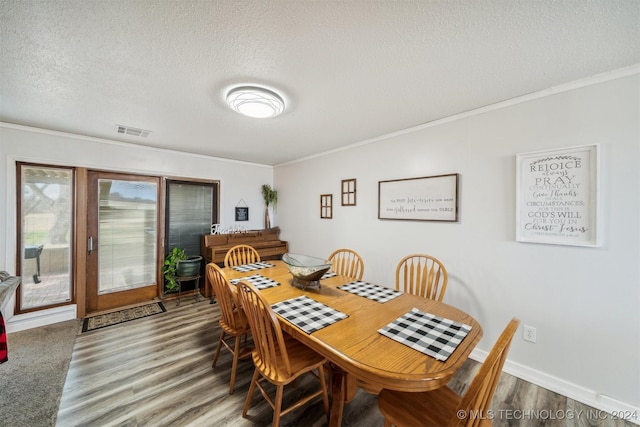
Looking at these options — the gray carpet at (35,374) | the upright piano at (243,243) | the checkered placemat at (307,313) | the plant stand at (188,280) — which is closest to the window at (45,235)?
the gray carpet at (35,374)

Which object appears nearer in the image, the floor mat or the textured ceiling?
the textured ceiling

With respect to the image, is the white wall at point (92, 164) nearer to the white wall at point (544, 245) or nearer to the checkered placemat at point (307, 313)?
the white wall at point (544, 245)

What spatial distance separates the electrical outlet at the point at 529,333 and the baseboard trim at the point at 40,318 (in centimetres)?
495

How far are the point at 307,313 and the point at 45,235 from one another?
11.7ft

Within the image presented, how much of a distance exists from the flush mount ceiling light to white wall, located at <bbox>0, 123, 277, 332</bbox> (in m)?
2.29

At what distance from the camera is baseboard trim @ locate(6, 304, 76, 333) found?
2.66 m

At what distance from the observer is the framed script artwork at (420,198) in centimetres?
241

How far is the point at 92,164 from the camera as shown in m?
3.10

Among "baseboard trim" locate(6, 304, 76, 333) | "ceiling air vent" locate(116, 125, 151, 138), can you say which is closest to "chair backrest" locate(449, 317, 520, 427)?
"ceiling air vent" locate(116, 125, 151, 138)

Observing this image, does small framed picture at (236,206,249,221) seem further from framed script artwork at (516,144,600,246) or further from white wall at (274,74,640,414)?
framed script artwork at (516,144,600,246)

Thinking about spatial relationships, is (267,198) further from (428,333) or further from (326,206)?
(428,333)

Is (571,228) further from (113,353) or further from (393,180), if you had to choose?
(113,353)

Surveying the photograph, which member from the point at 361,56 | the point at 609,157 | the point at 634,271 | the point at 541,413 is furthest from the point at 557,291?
the point at 361,56

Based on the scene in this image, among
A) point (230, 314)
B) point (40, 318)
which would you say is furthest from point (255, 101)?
point (40, 318)
